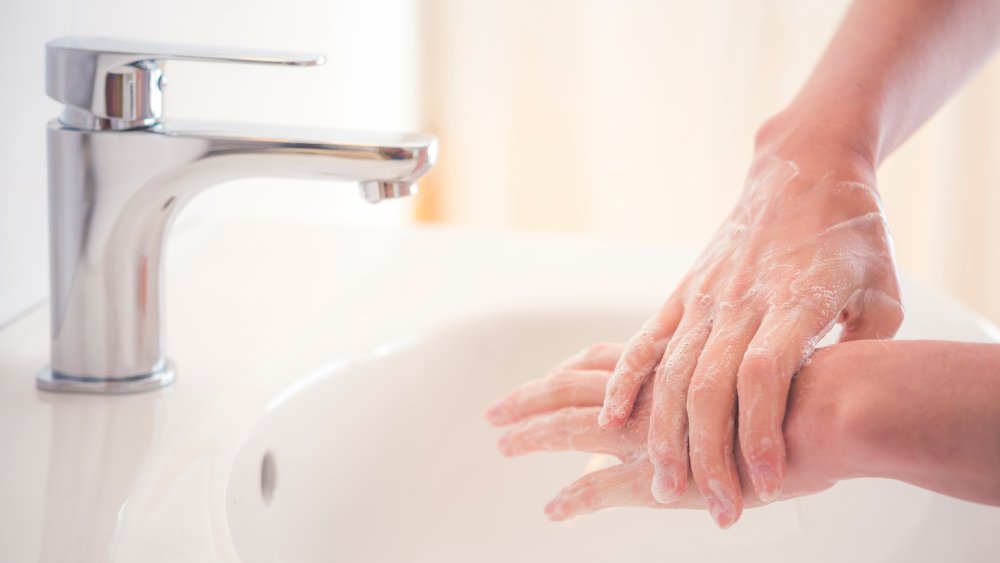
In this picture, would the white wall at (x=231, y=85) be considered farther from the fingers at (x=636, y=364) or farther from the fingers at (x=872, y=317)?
the fingers at (x=872, y=317)

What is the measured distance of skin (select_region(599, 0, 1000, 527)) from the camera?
48 cm

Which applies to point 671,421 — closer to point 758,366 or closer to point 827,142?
→ point 758,366

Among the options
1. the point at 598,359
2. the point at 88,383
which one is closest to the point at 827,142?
the point at 598,359

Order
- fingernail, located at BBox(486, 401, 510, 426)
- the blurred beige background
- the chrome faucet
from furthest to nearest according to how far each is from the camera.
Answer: the blurred beige background < fingernail, located at BBox(486, 401, 510, 426) < the chrome faucet

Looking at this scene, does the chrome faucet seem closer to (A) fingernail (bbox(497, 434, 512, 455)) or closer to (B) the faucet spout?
(B) the faucet spout

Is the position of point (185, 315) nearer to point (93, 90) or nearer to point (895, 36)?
point (93, 90)

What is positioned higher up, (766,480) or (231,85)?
(231,85)

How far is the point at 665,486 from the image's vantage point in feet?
1.61

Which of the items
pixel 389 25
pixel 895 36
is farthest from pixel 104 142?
pixel 389 25

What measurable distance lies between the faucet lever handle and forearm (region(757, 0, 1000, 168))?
32 cm

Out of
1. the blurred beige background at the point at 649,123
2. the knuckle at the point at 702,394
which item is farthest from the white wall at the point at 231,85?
the knuckle at the point at 702,394

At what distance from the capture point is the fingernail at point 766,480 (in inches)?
18.3

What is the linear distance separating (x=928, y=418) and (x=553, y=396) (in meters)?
0.23

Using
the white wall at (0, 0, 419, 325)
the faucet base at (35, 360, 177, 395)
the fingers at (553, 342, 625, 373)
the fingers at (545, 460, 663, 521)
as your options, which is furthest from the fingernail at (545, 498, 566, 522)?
the white wall at (0, 0, 419, 325)
